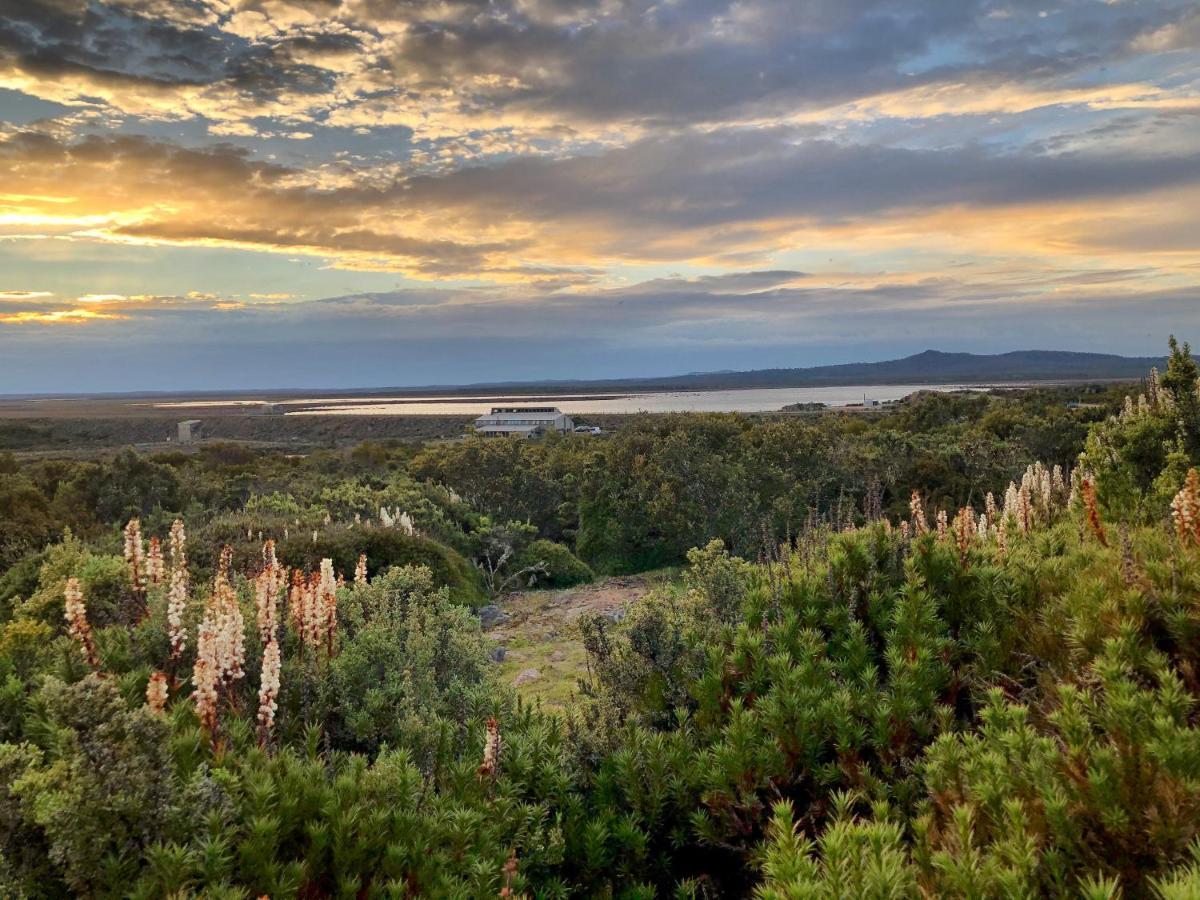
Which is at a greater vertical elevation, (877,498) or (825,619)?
(877,498)

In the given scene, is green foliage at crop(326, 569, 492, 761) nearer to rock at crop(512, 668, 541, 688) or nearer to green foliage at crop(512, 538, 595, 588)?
rock at crop(512, 668, 541, 688)

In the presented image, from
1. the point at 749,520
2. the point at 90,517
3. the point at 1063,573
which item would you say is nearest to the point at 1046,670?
the point at 1063,573

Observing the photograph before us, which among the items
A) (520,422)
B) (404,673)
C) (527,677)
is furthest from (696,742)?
(520,422)

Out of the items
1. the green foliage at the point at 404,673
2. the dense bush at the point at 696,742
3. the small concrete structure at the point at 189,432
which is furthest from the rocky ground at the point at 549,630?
the small concrete structure at the point at 189,432

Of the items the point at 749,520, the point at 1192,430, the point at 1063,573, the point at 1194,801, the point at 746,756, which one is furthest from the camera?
the point at 749,520

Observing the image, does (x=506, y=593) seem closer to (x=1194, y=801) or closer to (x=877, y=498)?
(x=877, y=498)
